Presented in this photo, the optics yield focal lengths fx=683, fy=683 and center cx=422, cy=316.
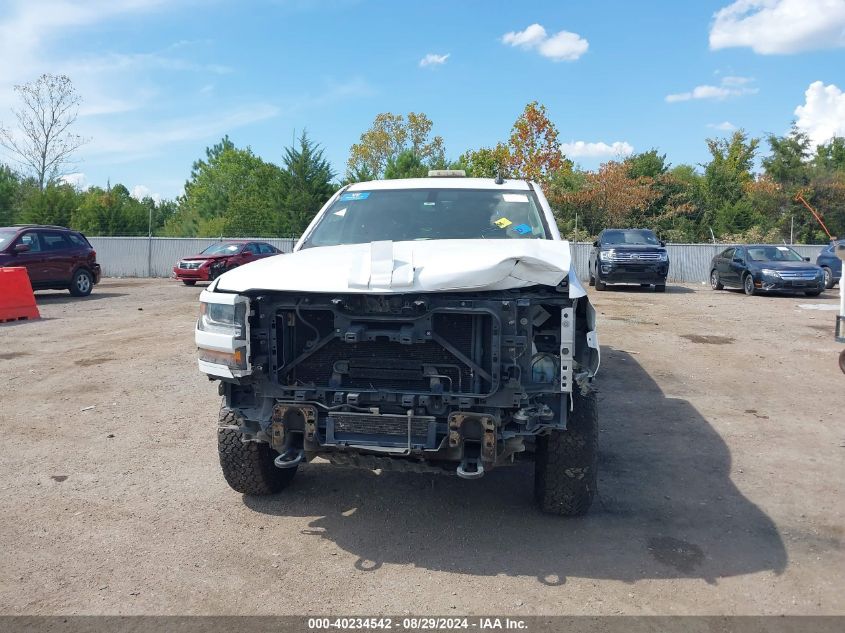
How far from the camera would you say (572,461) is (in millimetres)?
3857

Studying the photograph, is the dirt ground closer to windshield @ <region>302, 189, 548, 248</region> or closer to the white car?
the white car

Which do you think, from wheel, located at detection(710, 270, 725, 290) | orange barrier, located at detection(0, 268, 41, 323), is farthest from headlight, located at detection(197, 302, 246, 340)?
wheel, located at detection(710, 270, 725, 290)

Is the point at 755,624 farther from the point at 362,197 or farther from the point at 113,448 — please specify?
the point at 113,448

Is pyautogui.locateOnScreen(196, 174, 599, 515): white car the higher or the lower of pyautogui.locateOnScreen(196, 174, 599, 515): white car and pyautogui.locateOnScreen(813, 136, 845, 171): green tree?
the lower

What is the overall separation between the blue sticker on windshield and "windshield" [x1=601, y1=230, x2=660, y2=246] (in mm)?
14336

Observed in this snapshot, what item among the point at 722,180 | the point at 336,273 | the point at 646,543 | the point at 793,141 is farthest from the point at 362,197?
the point at 793,141

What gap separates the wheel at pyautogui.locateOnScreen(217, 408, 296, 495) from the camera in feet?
13.8

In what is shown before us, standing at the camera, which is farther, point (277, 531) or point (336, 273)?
point (277, 531)

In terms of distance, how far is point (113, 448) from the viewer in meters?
5.49

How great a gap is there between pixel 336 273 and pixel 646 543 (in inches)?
90.7

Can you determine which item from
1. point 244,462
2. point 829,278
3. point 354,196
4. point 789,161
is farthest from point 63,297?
point 789,161

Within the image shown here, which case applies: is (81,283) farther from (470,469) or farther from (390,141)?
(390,141)

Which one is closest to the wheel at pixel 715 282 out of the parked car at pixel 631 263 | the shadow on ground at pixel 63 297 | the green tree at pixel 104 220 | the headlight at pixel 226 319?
the parked car at pixel 631 263

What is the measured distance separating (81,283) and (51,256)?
1.19 m
